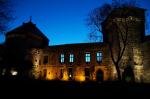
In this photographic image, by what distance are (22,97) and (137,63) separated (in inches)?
1029

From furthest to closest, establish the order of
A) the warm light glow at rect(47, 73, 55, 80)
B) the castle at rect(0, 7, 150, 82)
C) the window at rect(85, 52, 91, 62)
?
the warm light glow at rect(47, 73, 55, 80), the window at rect(85, 52, 91, 62), the castle at rect(0, 7, 150, 82)

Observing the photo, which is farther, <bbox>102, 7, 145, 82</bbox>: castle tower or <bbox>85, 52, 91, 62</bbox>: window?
<bbox>85, 52, 91, 62</bbox>: window

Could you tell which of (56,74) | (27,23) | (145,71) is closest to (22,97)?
(145,71)

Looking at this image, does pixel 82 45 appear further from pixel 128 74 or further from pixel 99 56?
pixel 128 74

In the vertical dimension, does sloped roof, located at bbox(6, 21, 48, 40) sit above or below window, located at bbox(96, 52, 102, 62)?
above

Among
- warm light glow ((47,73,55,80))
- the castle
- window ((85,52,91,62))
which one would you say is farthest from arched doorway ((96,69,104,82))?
warm light glow ((47,73,55,80))

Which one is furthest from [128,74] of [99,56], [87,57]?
[87,57]

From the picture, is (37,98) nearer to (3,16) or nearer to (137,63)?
(3,16)

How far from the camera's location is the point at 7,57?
4609cm

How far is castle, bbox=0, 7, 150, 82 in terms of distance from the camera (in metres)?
36.2

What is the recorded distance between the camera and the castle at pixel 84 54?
36188 millimetres

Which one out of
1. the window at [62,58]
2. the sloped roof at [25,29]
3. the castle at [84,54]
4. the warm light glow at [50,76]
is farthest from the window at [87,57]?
the sloped roof at [25,29]

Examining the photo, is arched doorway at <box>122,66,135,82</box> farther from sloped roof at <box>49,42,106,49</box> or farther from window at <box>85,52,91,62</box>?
window at <box>85,52,91,62</box>

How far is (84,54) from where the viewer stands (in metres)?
41.1
